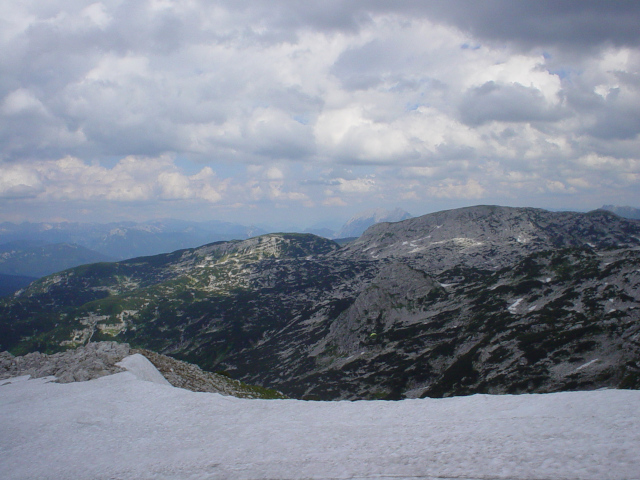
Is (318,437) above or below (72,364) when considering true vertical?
above

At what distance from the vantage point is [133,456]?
22.0m

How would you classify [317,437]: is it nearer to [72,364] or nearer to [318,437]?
[318,437]

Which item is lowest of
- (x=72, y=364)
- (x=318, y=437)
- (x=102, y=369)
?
Answer: (x=72, y=364)

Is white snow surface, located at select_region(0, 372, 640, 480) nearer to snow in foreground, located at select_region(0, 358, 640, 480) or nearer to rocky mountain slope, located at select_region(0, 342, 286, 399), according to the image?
snow in foreground, located at select_region(0, 358, 640, 480)

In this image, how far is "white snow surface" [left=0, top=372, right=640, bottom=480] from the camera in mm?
15633

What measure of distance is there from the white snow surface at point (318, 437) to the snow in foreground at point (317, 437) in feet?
0.27

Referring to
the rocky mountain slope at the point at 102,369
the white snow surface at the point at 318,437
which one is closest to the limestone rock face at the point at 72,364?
the rocky mountain slope at the point at 102,369

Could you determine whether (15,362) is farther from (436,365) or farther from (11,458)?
(436,365)

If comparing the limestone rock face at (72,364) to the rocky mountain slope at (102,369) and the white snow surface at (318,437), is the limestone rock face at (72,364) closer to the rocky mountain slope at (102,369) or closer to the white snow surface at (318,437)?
the rocky mountain slope at (102,369)

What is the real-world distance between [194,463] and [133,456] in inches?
210

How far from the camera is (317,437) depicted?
21969 mm

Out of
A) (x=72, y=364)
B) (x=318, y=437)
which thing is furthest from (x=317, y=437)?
(x=72, y=364)

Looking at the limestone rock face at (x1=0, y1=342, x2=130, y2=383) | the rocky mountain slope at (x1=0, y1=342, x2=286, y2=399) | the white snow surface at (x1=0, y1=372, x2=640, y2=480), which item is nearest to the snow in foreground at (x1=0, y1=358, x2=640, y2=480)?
the white snow surface at (x1=0, y1=372, x2=640, y2=480)

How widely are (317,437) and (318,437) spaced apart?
0.07 meters
